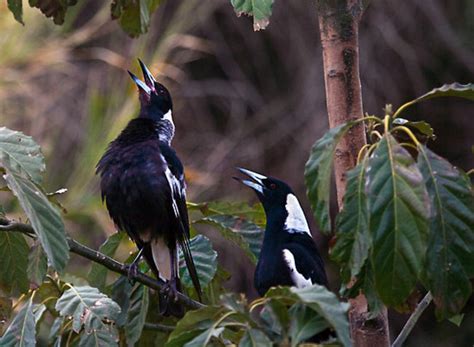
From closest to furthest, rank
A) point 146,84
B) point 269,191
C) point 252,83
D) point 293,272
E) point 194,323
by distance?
point 194,323
point 293,272
point 269,191
point 146,84
point 252,83

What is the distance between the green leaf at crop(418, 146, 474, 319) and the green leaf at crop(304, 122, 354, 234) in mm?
137

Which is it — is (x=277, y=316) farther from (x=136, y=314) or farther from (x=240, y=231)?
(x=240, y=231)

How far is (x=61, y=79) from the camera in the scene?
17.8ft

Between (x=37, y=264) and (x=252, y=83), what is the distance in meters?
4.17

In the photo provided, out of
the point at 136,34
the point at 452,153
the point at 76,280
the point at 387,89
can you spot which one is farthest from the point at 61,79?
the point at 136,34

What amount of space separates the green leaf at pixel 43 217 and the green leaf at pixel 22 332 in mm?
269

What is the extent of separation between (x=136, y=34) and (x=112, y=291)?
0.52m

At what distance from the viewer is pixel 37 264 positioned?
1.64 m

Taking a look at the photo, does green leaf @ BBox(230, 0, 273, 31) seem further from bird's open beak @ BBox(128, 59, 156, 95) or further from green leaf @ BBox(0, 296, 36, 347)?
bird's open beak @ BBox(128, 59, 156, 95)

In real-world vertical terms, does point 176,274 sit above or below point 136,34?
below

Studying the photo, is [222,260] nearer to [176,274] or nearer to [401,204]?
[176,274]

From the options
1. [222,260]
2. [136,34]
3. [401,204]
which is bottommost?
[222,260]

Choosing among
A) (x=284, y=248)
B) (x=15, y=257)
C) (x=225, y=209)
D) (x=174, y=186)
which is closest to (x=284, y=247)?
(x=284, y=248)

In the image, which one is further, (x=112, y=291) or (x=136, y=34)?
(x=136, y=34)
